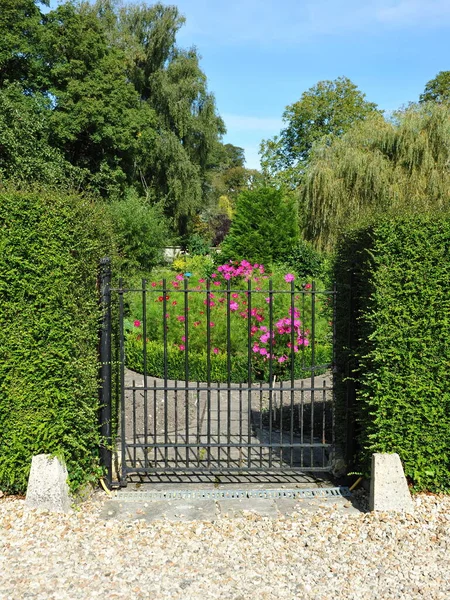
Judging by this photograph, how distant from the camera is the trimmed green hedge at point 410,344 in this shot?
148 inches

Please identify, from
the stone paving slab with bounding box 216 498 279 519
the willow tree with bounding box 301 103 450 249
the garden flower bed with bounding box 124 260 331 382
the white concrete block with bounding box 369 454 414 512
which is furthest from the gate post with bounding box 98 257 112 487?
the willow tree with bounding box 301 103 450 249

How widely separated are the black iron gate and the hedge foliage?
0.29 meters

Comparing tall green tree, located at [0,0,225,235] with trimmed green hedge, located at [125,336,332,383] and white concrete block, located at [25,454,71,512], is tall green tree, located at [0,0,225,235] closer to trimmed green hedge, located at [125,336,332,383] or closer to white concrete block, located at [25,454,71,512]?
trimmed green hedge, located at [125,336,332,383]

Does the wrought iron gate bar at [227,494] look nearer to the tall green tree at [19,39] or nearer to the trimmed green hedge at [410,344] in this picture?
the trimmed green hedge at [410,344]

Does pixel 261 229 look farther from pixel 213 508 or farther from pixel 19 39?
pixel 19 39

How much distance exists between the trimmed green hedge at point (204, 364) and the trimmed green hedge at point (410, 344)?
3.40m

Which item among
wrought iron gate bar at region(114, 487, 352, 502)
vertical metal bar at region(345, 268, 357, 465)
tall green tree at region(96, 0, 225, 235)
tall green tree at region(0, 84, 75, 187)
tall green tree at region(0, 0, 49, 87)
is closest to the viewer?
wrought iron gate bar at region(114, 487, 352, 502)

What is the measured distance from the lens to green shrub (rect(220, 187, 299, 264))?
564 inches

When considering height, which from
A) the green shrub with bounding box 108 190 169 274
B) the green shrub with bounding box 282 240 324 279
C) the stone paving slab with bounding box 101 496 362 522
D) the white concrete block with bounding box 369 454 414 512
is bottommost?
the stone paving slab with bounding box 101 496 362 522

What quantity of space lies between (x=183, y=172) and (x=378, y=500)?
2248 cm

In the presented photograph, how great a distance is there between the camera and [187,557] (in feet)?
10.4

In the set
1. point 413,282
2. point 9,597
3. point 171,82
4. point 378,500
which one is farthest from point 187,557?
point 171,82

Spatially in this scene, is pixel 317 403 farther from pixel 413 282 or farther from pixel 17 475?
pixel 17 475

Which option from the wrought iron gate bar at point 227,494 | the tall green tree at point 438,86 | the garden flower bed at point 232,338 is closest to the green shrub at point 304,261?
the garden flower bed at point 232,338
